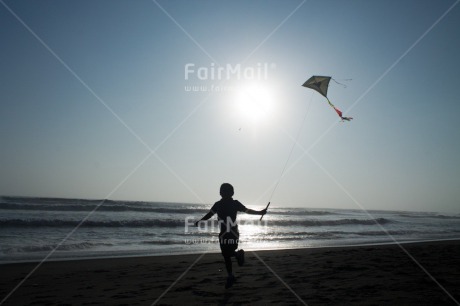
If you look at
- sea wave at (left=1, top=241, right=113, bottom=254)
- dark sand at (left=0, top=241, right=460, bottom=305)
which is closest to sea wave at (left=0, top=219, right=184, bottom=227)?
sea wave at (left=1, top=241, right=113, bottom=254)

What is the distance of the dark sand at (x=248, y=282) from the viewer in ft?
17.4

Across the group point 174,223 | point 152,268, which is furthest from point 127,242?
point 174,223

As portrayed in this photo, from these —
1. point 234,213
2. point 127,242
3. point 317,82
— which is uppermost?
point 317,82

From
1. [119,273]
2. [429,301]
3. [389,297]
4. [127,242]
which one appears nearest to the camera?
[429,301]

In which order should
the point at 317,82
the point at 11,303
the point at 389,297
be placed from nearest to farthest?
the point at 389,297, the point at 11,303, the point at 317,82

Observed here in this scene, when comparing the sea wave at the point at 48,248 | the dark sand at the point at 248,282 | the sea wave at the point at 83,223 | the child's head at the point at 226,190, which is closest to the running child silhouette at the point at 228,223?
the child's head at the point at 226,190

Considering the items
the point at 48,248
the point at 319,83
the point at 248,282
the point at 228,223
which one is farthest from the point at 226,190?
the point at 48,248

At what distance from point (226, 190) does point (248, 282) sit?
1816mm

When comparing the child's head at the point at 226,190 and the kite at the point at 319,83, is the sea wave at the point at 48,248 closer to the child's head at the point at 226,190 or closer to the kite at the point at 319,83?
the child's head at the point at 226,190

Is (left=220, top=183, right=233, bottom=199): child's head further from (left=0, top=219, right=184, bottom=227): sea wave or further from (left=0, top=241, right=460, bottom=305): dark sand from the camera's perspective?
(left=0, top=219, right=184, bottom=227): sea wave

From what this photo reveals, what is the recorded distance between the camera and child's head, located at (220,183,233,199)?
6574 millimetres

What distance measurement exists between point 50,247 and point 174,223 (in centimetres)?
1280

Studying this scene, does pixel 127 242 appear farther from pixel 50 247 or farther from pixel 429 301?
pixel 429 301

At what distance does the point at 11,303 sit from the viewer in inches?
217
